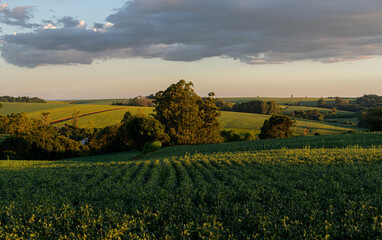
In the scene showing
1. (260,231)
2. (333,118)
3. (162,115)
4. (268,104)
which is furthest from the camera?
(268,104)

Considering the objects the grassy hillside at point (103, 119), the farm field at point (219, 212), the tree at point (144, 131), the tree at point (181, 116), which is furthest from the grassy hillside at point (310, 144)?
the grassy hillside at point (103, 119)

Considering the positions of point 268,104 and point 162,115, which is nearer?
point 162,115

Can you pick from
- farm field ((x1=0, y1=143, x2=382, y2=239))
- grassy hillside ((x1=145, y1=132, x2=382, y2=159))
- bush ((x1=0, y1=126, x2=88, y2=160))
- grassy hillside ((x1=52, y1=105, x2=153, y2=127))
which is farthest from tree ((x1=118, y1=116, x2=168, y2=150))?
farm field ((x1=0, y1=143, x2=382, y2=239))

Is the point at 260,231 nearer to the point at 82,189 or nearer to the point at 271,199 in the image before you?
the point at 271,199

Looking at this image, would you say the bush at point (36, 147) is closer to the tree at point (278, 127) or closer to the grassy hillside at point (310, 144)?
the grassy hillside at point (310, 144)

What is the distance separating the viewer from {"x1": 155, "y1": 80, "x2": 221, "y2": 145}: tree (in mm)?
64875

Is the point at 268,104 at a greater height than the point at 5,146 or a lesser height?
greater

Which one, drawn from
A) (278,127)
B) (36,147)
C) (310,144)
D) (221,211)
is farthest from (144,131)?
(221,211)

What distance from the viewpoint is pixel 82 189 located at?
13164mm

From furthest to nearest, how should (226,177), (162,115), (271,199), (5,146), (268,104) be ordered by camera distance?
(268,104) < (162,115) < (5,146) < (226,177) < (271,199)

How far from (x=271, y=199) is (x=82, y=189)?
32.8 ft

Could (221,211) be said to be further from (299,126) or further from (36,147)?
(299,126)

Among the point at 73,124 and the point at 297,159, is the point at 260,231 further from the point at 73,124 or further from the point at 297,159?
the point at 73,124

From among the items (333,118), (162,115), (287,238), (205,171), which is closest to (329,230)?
(287,238)
